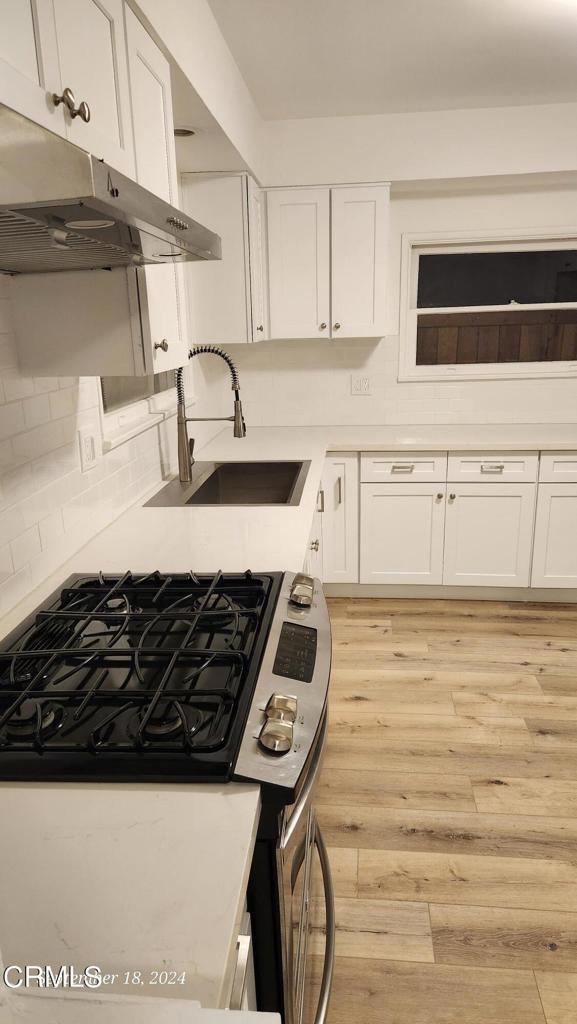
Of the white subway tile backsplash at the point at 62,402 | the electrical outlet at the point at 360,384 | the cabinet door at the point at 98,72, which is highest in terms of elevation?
the cabinet door at the point at 98,72

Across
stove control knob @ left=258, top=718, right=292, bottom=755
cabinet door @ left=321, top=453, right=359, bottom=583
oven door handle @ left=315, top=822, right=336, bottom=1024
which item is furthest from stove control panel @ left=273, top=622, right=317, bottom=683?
cabinet door @ left=321, top=453, right=359, bottom=583

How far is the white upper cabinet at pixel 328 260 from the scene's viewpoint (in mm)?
3404

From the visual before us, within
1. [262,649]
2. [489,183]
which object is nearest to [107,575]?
[262,649]

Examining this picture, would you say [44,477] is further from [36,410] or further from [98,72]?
[98,72]

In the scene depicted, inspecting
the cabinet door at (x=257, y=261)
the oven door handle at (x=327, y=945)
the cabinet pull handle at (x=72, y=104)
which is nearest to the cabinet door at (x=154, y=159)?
the cabinet pull handle at (x=72, y=104)

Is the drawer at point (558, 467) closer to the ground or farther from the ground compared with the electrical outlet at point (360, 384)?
closer to the ground

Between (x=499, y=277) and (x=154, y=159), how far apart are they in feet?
8.72

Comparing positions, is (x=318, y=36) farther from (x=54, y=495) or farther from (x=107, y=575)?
(x=107, y=575)

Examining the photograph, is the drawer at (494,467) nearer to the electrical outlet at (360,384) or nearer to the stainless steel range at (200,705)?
the electrical outlet at (360,384)

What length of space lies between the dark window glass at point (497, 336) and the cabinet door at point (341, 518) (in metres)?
0.91

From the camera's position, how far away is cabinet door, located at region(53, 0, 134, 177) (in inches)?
44.6

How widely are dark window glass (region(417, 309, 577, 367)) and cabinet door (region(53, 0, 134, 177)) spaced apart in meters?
2.71

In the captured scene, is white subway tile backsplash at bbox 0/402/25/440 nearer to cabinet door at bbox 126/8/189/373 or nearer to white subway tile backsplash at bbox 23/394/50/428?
white subway tile backsplash at bbox 23/394/50/428

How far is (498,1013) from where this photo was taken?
5.00 feet
